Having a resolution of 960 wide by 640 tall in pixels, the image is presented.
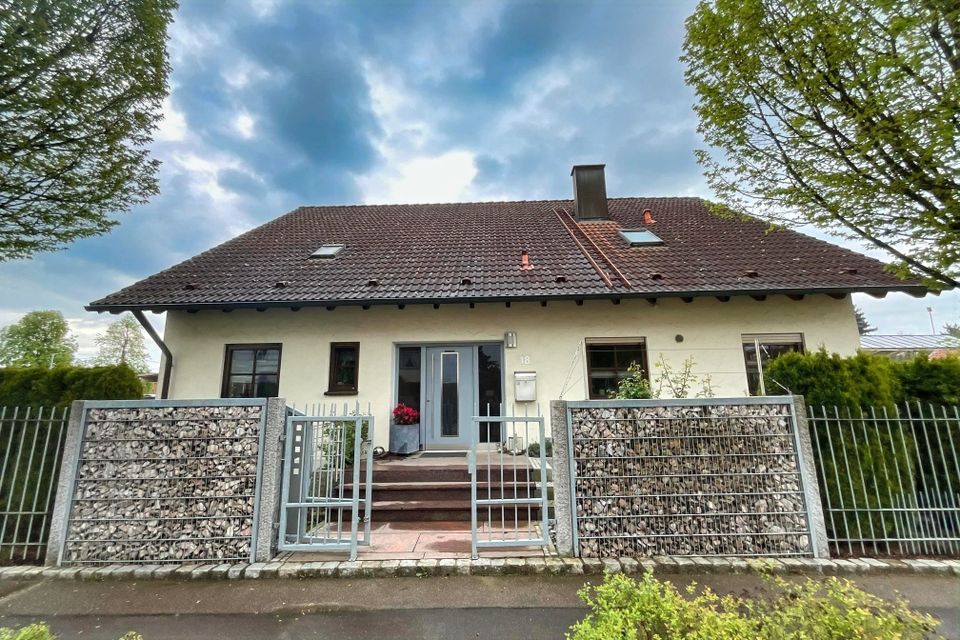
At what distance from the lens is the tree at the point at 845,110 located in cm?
376

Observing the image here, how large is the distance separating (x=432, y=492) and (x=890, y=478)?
5.42 metres

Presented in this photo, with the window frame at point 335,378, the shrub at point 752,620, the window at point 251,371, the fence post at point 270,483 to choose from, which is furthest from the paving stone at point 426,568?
the window at point 251,371

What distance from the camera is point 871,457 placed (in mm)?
4324

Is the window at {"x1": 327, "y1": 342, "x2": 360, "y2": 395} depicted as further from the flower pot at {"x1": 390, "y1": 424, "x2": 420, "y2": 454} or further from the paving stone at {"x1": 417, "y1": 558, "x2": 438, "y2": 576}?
the paving stone at {"x1": 417, "y1": 558, "x2": 438, "y2": 576}

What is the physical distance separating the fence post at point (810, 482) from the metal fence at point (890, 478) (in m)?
0.19

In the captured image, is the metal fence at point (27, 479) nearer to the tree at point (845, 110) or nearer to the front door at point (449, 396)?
the front door at point (449, 396)

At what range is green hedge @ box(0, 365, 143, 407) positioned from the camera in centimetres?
476

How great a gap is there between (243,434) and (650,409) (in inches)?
179

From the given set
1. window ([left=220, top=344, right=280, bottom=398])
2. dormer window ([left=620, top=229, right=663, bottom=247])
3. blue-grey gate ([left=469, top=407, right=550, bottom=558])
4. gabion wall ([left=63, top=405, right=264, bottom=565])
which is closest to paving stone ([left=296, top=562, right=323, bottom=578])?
gabion wall ([left=63, top=405, right=264, bottom=565])

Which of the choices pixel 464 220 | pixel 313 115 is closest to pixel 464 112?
pixel 464 220

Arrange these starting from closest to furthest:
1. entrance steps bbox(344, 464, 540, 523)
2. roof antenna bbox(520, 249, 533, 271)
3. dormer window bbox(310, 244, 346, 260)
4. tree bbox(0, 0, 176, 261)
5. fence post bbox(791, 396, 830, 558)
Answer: fence post bbox(791, 396, 830, 558) → tree bbox(0, 0, 176, 261) → entrance steps bbox(344, 464, 540, 523) → roof antenna bbox(520, 249, 533, 271) → dormer window bbox(310, 244, 346, 260)

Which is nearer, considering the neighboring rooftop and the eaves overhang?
the eaves overhang

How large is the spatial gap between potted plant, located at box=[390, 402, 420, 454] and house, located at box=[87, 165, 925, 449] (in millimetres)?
223

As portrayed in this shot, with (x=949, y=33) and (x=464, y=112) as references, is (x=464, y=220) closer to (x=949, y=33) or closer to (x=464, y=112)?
(x=464, y=112)
